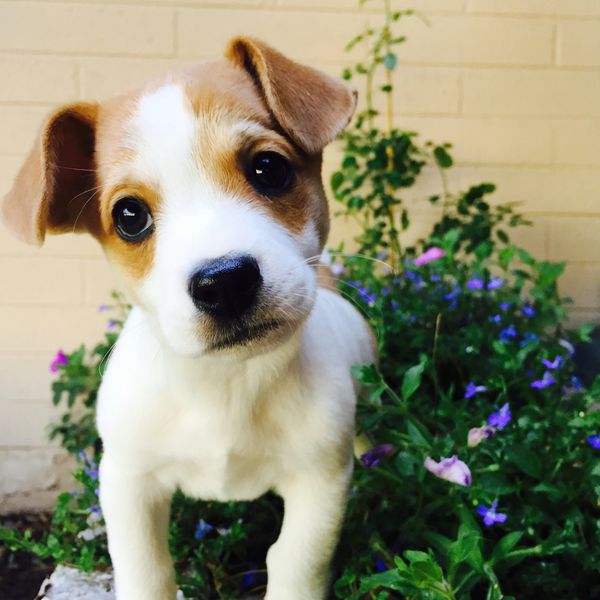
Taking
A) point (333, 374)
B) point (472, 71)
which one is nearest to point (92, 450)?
point (333, 374)

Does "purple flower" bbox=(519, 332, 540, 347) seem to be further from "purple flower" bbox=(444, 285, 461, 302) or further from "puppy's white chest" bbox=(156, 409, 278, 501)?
"puppy's white chest" bbox=(156, 409, 278, 501)

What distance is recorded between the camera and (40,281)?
3.11 metres

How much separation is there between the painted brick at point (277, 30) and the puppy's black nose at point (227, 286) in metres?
1.96

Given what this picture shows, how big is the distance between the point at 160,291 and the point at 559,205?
7.92ft

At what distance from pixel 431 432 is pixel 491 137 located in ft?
5.26

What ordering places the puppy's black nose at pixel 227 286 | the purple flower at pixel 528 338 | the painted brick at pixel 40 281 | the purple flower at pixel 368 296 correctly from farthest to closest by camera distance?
1. the painted brick at pixel 40 281
2. the purple flower at pixel 368 296
3. the purple flower at pixel 528 338
4. the puppy's black nose at pixel 227 286

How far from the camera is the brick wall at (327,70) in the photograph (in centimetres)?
294

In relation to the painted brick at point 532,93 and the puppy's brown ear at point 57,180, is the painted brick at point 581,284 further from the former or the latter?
the puppy's brown ear at point 57,180

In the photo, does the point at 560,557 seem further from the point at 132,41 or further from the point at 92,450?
the point at 132,41

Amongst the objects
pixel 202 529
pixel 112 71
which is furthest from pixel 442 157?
pixel 202 529

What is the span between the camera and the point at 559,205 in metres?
3.24

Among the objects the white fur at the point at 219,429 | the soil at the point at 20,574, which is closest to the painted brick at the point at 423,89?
the white fur at the point at 219,429

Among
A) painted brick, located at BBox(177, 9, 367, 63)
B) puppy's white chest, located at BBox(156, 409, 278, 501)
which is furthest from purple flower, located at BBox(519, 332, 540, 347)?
painted brick, located at BBox(177, 9, 367, 63)

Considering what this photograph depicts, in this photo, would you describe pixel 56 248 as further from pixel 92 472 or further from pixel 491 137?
pixel 491 137
